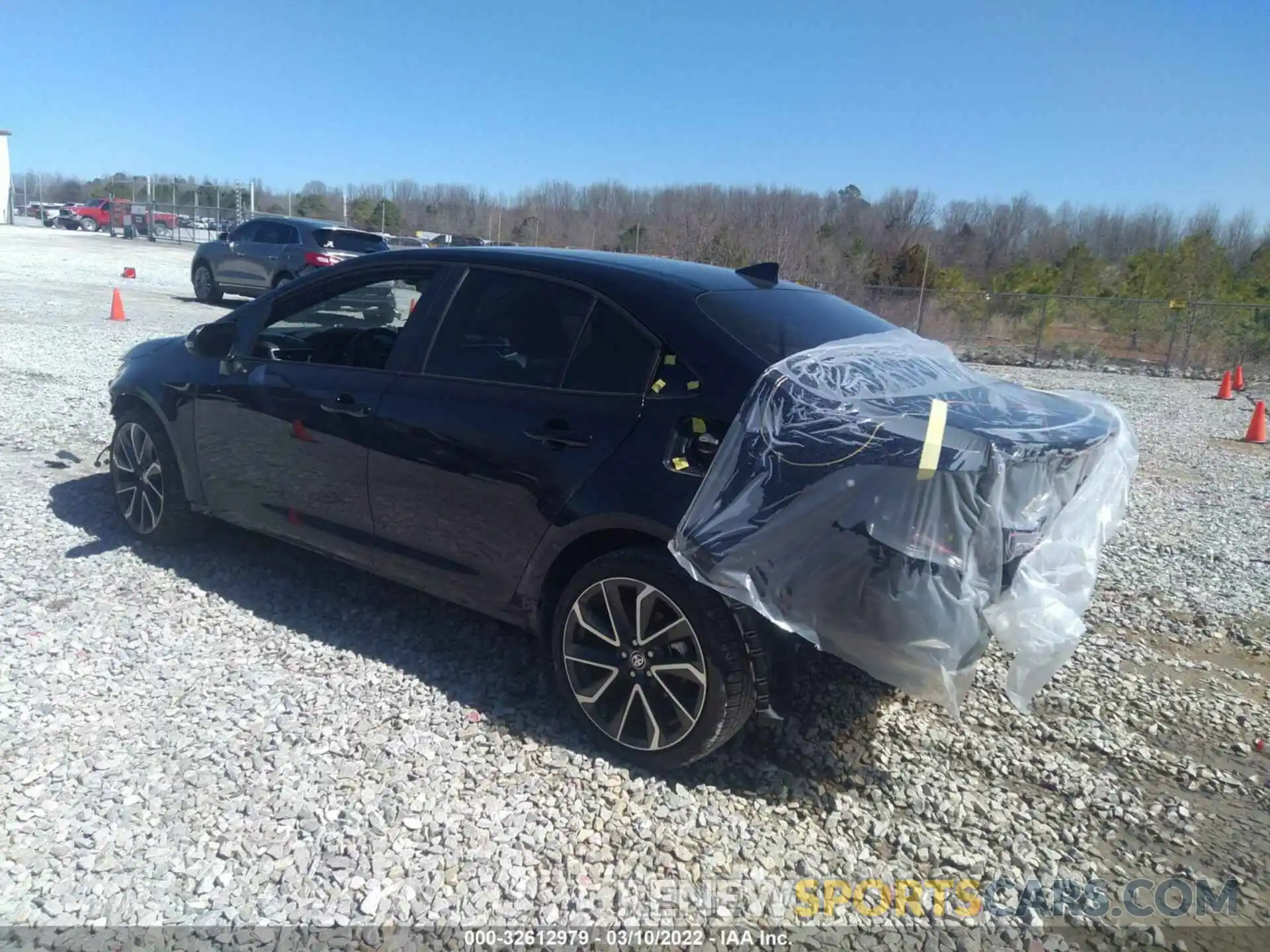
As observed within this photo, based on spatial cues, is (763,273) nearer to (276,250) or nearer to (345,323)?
(345,323)

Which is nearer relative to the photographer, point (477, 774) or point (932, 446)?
point (932, 446)

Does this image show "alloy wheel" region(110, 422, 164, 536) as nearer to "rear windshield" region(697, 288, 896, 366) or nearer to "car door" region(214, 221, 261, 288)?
"rear windshield" region(697, 288, 896, 366)

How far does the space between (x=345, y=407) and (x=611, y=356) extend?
135 cm

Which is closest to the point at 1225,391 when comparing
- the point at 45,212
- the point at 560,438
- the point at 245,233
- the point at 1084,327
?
the point at 1084,327

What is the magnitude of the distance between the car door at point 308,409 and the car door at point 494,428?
16 centimetres

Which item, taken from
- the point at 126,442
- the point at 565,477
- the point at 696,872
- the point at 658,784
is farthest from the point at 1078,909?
the point at 126,442

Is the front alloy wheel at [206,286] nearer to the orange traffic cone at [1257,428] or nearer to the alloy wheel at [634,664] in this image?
the orange traffic cone at [1257,428]

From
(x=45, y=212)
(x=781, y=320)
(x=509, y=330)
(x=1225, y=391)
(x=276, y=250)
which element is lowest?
(x=1225, y=391)

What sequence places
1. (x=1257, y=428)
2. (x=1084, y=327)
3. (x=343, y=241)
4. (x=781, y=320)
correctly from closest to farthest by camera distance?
(x=781, y=320) < (x=1257, y=428) < (x=343, y=241) < (x=1084, y=327)

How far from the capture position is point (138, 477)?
5.14 metres

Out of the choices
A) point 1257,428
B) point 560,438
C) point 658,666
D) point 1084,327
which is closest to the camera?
point 658,666


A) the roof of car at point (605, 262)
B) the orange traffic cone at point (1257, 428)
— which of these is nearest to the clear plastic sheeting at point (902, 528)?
the roof of car at point (605, 262)

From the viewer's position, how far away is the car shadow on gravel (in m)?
3.44

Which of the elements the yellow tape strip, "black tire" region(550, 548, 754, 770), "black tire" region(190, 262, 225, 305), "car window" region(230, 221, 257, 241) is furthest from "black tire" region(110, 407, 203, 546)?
"black tire" region(190, 262, 225, 305)
